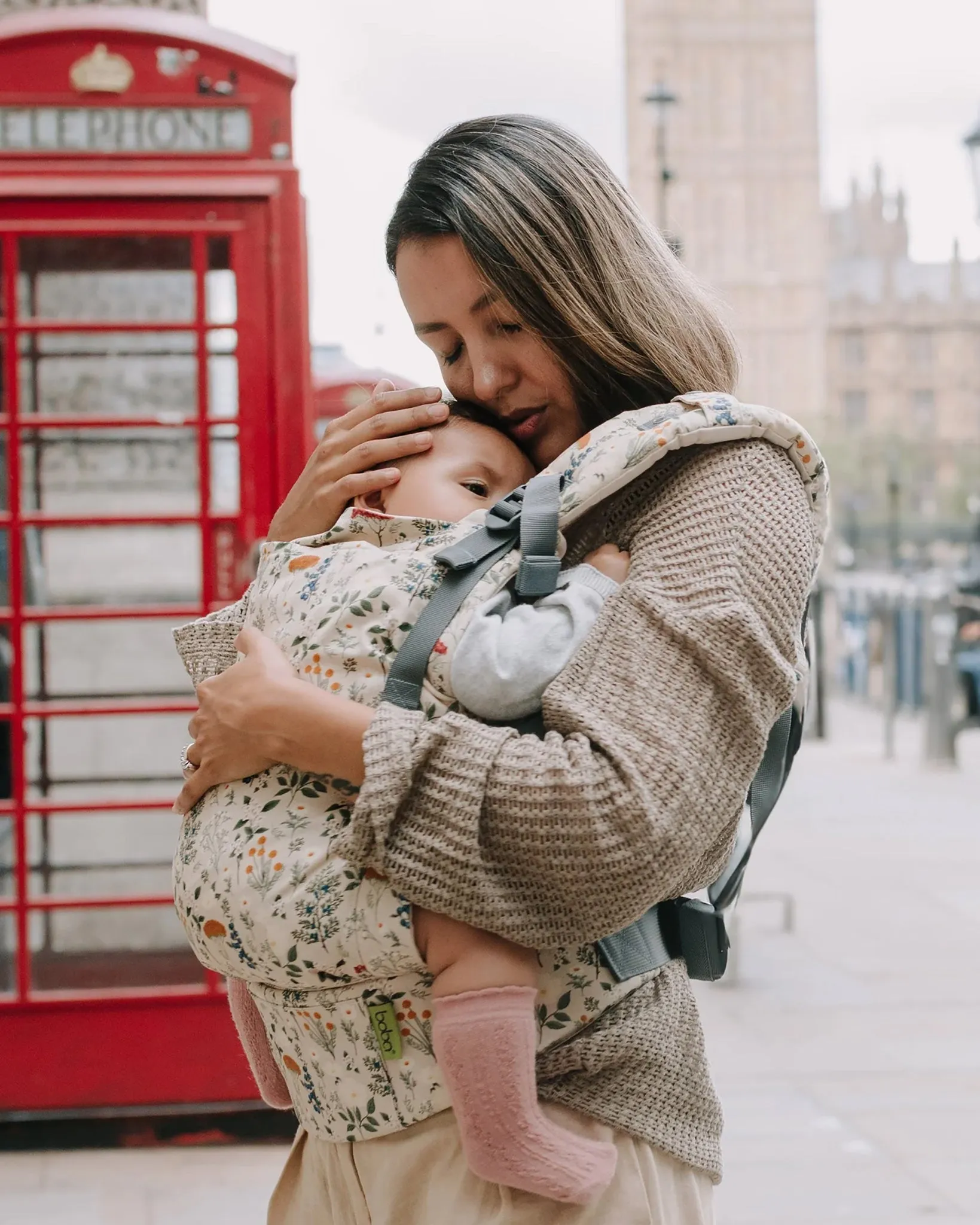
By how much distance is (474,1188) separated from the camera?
49.5 inches

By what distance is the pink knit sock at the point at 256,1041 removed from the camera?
1.42m

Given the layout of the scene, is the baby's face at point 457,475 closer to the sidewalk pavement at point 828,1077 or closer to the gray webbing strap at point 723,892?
the gray webbing strap at point 723,892

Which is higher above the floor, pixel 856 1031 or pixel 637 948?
pixel 637 948

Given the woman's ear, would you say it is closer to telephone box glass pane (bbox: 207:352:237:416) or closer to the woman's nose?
the woman's nose

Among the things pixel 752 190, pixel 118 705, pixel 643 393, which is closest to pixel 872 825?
pixel 118 705

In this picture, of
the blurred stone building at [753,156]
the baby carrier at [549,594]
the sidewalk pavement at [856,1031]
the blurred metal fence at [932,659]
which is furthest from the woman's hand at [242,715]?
the blurred stone building at [753,156]

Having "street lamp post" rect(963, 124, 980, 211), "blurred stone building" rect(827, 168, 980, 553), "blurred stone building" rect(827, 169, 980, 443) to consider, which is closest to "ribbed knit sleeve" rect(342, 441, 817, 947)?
"street lamp post" rect(963, 124, 980, 211)

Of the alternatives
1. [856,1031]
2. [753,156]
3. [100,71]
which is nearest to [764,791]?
[100,71]

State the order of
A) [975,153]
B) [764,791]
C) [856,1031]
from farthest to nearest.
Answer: [975,153], [856,1031], [764,791]

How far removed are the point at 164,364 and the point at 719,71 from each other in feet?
239

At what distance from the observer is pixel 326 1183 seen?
1.37m

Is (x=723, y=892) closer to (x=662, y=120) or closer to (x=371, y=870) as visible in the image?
(x=371, y=870)

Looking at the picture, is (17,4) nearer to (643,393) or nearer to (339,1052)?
(643,393)

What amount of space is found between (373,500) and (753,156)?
7322cm
